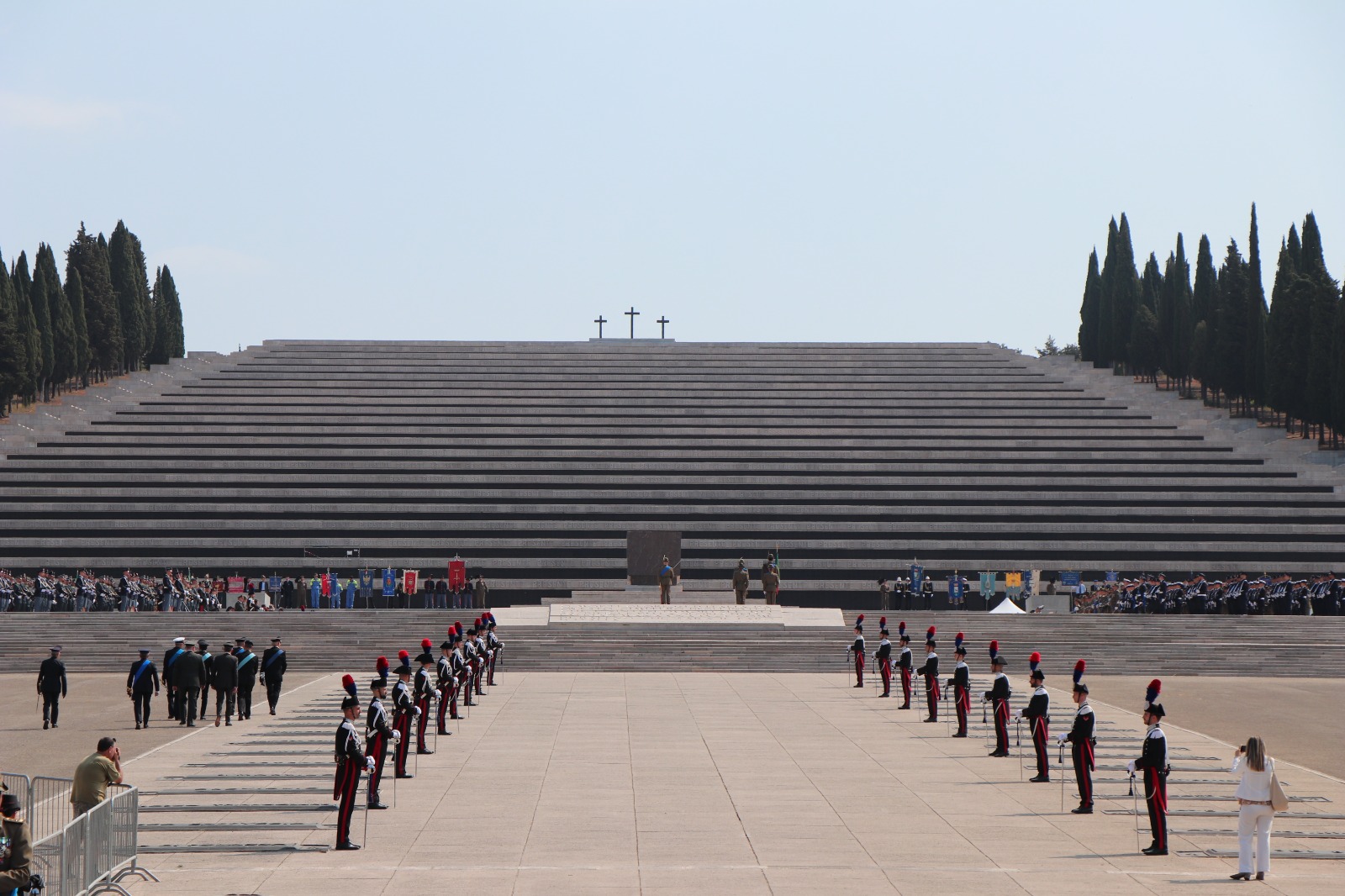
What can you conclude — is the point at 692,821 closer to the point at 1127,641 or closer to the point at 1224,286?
the point at 1127,641

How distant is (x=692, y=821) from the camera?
14125mm

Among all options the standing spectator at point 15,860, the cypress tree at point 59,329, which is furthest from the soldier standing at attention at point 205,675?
the cypress tree at point 59,329

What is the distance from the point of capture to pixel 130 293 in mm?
69188

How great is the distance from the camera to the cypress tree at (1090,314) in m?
75.4

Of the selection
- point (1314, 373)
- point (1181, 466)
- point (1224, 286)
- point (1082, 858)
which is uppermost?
point (1224, 286)

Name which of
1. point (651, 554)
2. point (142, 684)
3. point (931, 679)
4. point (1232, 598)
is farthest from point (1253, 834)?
point (651, 554)

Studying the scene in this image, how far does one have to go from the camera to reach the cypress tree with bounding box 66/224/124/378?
66.1 metres

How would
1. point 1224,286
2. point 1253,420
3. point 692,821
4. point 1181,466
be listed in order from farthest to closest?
point 1224,286 → point 1253,420 → point 1181,466 → point 692,821

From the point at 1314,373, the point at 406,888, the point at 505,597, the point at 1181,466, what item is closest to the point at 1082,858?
the point at 406,888

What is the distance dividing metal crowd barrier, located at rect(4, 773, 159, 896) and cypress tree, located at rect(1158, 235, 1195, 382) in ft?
199

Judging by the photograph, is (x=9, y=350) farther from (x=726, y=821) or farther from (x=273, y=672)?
(x=726, y=821)

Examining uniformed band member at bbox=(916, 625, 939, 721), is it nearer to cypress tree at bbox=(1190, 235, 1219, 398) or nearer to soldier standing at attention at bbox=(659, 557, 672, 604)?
soldier standing at attention at bbox=(659, 557, 672, 604)

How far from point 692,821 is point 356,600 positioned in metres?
31.7

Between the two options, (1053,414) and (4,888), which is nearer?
(4,888)
